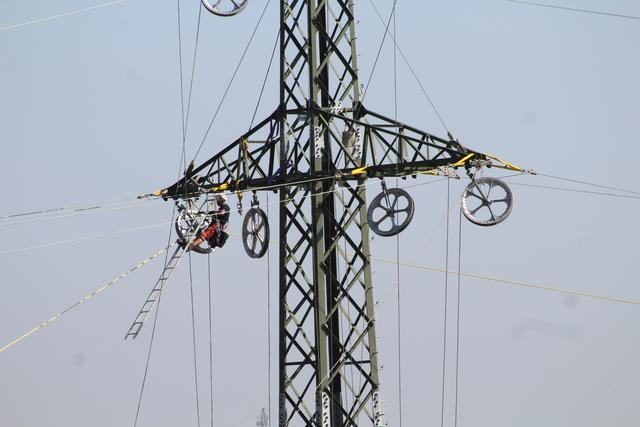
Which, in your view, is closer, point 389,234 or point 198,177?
point 389,234

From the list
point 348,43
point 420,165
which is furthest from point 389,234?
point 348,43

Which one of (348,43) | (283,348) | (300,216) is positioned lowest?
(283,348)

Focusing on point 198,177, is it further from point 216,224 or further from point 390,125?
point 390,125

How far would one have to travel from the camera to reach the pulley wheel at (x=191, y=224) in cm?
3928

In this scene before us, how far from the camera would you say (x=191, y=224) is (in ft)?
130

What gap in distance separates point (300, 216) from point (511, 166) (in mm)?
4261

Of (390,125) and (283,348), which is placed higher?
(390,125)

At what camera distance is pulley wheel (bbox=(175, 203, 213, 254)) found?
3928 centimetres

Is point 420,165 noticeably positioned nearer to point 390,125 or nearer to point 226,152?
point 390,125

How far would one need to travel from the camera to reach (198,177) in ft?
130

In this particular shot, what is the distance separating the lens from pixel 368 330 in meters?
37.2

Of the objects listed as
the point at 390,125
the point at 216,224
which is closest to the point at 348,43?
the point at 390,125

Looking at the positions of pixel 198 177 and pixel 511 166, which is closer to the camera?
pixel 511 166

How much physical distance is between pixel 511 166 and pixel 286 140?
4433 millimetres
